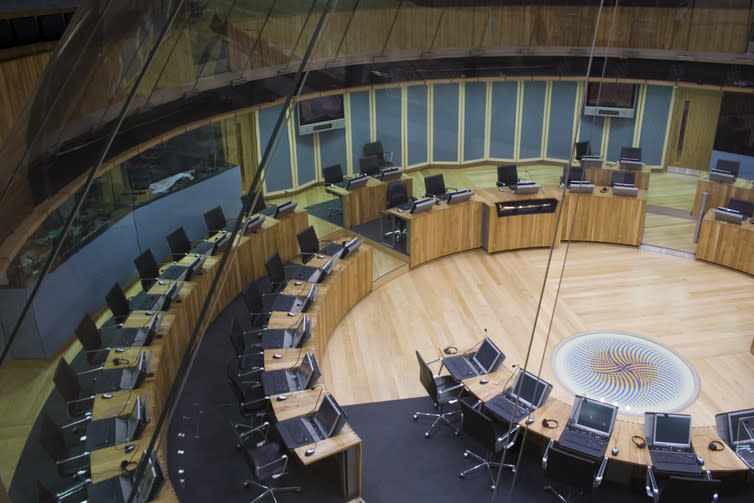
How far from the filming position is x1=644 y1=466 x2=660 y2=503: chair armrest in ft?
18.4

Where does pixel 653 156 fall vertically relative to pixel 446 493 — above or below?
above

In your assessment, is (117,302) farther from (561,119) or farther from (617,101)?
(617,101)

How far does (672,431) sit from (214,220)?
727 cm

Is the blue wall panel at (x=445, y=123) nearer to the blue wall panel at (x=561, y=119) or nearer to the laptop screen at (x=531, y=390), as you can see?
the blue wall panel at (x=561, y=119)

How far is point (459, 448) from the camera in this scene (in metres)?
6.82

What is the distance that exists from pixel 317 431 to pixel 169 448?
5.59 ft

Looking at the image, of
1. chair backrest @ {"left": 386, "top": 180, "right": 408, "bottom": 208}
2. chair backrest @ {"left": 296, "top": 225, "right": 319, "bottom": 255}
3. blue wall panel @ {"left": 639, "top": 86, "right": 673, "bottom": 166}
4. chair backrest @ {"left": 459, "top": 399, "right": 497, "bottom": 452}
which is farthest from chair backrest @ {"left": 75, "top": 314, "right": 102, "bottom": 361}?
blue wall panel @ {"left": 639, "top": 86, "right": 673, "bottom": 166}

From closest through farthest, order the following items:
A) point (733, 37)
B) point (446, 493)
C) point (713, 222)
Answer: point (446, 493) < point (713, 222) < point (733, 37)

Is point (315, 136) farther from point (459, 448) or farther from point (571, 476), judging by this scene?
point (571, 476)

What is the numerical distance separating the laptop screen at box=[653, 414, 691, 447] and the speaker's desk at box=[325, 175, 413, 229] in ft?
23.2

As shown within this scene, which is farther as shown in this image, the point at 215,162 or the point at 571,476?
the point at 215,162

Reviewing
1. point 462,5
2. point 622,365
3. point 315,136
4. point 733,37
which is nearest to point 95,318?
point 622,365

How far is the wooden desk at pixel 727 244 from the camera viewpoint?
10383 millimetres

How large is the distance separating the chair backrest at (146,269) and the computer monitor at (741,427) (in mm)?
7163
